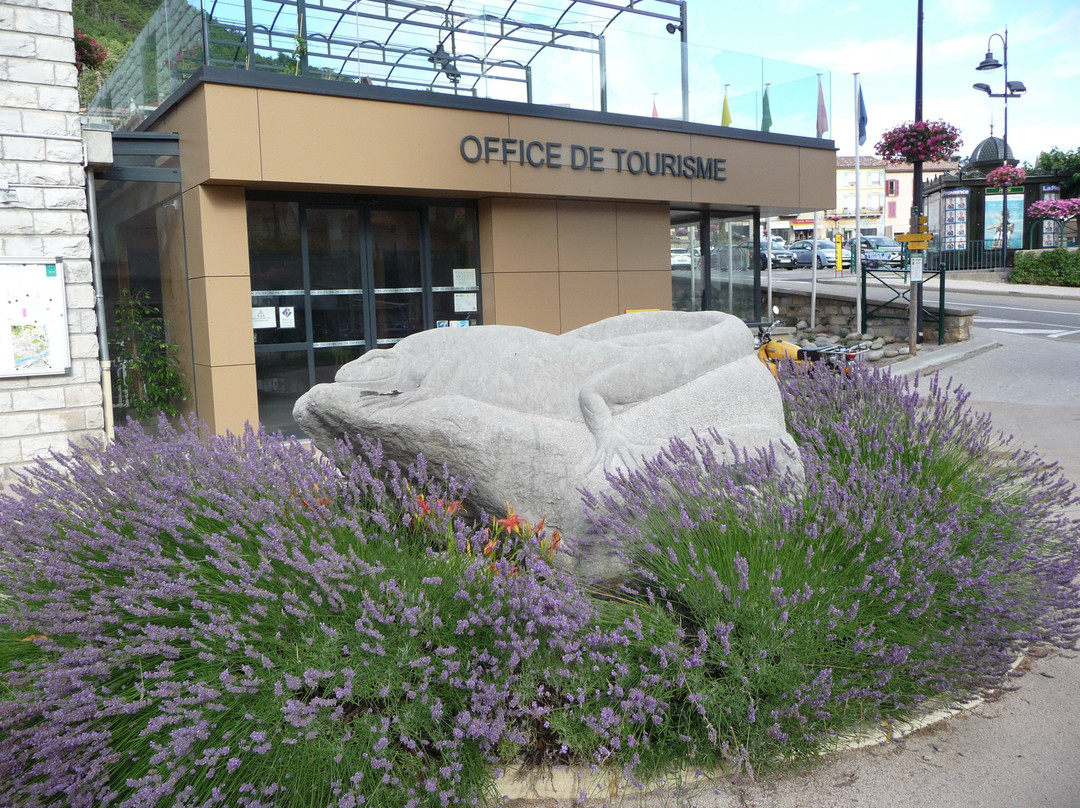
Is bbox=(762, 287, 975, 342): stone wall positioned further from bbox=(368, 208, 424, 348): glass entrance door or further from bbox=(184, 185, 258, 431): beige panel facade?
bbox=(184, 185, 258, 431): beige panel facade

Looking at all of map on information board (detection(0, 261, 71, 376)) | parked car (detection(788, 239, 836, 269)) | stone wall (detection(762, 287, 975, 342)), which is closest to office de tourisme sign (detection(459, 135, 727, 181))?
map on information board (detection(0, 261, 71, 376))

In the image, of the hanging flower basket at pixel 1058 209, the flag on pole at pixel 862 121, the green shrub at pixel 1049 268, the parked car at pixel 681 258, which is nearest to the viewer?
the parked car at pixel 681 258

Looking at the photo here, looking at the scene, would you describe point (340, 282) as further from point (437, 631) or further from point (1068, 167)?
point (1068, 167)

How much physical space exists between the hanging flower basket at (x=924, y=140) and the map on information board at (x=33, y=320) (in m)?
12.1

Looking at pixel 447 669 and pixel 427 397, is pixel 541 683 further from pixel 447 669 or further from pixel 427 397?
pixel 427 397

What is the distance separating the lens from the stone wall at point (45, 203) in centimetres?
653

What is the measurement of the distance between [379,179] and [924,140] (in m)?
9.23

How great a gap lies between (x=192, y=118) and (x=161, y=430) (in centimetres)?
526

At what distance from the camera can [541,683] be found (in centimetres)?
262

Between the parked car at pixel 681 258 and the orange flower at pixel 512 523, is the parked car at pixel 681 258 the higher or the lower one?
the higher one

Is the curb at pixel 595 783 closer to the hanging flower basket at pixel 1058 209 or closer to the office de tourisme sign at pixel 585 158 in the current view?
the office de tourisme sign at pixel 585 158

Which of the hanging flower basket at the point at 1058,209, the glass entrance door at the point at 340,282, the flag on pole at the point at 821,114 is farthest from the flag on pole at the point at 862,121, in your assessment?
the hanging flower basket at the point at 1058,209

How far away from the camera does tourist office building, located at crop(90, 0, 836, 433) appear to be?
26.2 ft

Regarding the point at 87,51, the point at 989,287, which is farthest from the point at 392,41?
the point at 989,287
